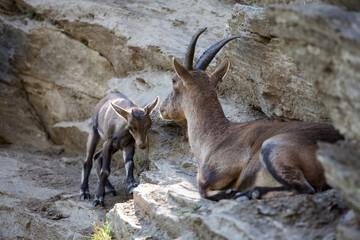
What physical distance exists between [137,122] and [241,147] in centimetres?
287

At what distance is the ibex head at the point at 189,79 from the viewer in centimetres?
620

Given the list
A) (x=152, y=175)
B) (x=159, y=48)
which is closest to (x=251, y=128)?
(x=152, y=175)

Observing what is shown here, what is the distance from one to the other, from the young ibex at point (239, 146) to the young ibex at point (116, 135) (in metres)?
1.06

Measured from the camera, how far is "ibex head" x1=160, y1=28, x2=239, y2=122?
6203mm

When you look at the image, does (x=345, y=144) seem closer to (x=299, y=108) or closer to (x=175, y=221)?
(x=175, y=221)

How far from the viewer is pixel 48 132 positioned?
11.8 metres

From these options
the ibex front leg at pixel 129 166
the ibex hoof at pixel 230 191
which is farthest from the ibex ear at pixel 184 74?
the ibex front leg at pixel 129 166

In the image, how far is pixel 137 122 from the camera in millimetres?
7863

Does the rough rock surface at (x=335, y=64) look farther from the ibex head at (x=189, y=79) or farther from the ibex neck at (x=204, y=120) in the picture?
the ibex head at (x=189, y=79)

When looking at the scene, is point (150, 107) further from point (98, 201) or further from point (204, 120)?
point (204, 120)

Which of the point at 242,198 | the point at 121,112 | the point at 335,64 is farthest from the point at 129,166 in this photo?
the point at 335,64

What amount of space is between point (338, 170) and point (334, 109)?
17.2 inches

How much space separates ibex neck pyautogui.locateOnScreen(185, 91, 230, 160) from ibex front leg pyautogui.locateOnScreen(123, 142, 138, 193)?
2.14 meters

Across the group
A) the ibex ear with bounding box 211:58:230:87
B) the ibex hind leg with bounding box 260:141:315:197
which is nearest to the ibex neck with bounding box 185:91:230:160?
the ibex ear with bounding box 211:58:230:87
